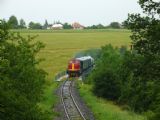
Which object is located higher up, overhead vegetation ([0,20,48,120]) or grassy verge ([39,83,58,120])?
overhead vegetation ([0,20,48,120])

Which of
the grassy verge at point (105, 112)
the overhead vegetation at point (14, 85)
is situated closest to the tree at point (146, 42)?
the overhead vegetation at point (14, 85)

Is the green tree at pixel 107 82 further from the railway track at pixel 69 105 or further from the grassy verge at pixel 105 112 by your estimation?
the railway track at pixel 69 105

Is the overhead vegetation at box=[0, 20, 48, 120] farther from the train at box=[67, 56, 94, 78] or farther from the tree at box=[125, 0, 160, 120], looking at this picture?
the train at box=[67, 56, 94, 78]

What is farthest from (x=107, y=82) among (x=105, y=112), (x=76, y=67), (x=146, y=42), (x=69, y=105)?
(x=146, y=42)

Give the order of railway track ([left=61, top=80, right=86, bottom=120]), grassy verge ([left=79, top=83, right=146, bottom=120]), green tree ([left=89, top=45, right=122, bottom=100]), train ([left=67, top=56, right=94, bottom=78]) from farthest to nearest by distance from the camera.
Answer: train ([left=67, top=56, right=94, bottom=78]) < green tree ([left=89, top=45, right=122, bottom=100]) < railway track ([left=61, top=80, right=86, bottom=120]) < grassy verge ([left=79, top=83, right=146, bottom=120])

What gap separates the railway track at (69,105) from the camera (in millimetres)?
32094

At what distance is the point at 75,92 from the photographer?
47.1m

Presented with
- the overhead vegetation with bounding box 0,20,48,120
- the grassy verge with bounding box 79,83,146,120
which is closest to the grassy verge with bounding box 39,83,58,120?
the grassy verge with bounding box 79,83,146,120

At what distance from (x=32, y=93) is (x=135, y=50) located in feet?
16.3

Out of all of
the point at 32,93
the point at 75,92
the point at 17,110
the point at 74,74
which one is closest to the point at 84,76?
the point at 74,74

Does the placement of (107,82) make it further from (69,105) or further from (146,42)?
(146,42)

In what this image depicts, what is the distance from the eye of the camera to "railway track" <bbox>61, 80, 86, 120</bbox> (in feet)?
105

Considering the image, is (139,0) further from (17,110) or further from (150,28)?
(17,110)

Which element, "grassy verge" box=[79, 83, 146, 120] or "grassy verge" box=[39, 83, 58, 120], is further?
"grassy verge" box=[39, 83, 58, 120]
